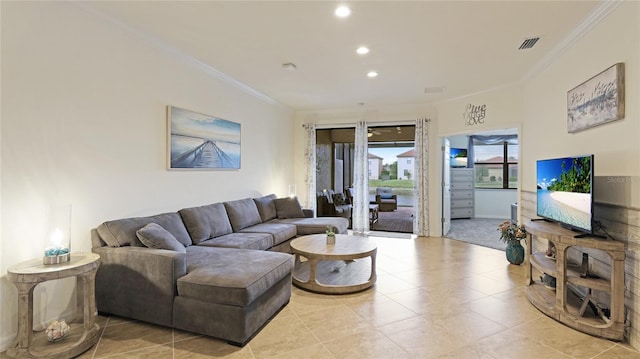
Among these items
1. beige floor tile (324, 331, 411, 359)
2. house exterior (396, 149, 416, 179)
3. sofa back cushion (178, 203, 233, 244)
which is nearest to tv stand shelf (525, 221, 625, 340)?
beige floor tile (324, 331, 411, 359)

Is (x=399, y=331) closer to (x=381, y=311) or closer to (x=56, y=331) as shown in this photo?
(x=381, y=311)

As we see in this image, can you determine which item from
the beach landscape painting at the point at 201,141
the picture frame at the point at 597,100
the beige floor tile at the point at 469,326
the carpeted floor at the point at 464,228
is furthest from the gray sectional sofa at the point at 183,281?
the carpeted floor at the point at 464,228

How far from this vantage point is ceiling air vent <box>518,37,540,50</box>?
10.8 ft

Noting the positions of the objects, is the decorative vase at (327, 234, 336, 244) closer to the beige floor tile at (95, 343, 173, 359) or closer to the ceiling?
the beige floor tile at (95, 343, 173, 359)

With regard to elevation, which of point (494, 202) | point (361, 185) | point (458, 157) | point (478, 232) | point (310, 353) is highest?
point (458, 157)

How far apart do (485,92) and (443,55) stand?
6.66ft

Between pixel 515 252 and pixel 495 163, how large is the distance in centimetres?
532

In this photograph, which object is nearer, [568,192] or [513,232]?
[568,192]

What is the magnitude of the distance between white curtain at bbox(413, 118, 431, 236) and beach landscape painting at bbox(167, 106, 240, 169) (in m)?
3.50

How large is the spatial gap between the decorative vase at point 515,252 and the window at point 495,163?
502 cm

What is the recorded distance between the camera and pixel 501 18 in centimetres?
285

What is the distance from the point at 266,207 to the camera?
5.28 m

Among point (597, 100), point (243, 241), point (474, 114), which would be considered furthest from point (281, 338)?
point (474, 114)

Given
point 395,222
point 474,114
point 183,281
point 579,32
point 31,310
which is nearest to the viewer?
point 31,310
